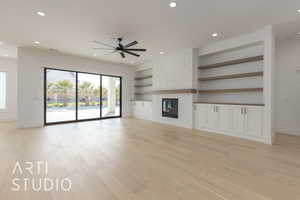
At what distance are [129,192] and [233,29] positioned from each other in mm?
4671

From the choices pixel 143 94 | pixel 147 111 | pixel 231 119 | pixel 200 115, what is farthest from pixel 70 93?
pixel 231 119

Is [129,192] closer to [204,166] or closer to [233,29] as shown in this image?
[204,166]

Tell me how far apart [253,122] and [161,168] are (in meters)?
3.24

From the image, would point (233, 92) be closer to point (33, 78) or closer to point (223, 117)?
point (223, 117)

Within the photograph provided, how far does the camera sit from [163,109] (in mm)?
6746

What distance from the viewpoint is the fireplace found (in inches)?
243

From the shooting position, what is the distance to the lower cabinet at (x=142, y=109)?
7.63 meters

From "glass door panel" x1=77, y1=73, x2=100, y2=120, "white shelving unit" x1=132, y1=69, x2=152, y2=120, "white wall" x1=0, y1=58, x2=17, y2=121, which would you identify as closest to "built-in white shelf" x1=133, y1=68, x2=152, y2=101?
"white shelving unit" x1=132, y1=69, x2=152, y2=120

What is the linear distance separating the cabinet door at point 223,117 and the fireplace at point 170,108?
179 centimetres

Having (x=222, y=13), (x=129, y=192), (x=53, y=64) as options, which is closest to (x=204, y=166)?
(x=129, y=192)

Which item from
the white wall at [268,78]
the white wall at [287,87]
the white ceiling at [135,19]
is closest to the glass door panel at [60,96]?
the white ceiling at [135,19]

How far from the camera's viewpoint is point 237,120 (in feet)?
14.3

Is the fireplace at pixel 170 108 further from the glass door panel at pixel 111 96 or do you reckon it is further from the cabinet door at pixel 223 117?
the glass door panel at pixel 111 96

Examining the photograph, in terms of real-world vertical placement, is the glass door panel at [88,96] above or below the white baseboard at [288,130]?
above
